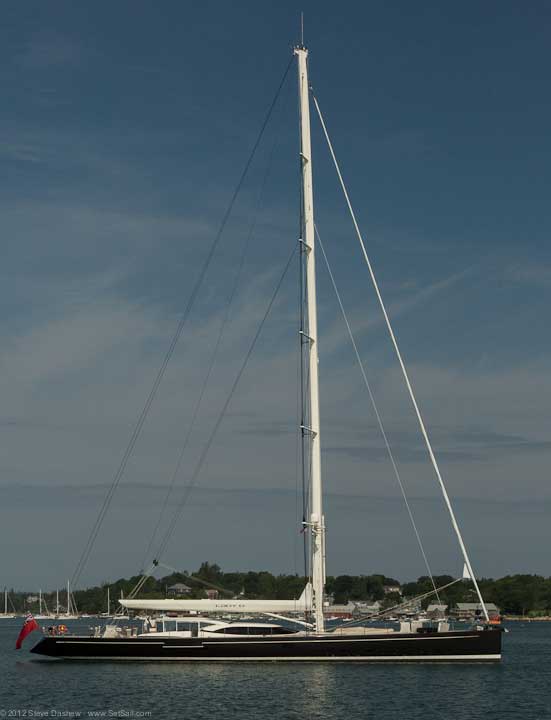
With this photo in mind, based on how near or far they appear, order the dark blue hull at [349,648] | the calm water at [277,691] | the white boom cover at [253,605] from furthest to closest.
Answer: the white boom cover at [253,605]
the dark blue hull at [349,648]
the calm water at [277,691]

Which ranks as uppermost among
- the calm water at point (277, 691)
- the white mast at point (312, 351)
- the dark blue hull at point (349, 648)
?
the white mast at point (312, 351)

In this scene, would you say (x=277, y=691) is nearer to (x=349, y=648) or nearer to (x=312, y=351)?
(x=349, y=648)

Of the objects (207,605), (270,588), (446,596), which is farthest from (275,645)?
(446,596)

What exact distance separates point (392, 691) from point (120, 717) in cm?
1169

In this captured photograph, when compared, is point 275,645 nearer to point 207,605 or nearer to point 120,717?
point 207,605

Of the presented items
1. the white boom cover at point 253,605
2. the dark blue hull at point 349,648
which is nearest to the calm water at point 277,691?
the dark blue hull at point 349,648

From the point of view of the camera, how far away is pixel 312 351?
5138 centimetres

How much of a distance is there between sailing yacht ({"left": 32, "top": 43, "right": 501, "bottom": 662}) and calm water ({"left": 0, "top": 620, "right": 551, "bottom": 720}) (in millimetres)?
627

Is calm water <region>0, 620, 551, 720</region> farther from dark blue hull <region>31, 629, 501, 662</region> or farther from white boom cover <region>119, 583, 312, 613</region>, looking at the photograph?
white boom cover <region>119, 583, 312, 613</region>

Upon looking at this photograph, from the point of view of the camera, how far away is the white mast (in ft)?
165

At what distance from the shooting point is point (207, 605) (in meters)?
50.8

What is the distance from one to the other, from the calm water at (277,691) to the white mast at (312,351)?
14.2ft

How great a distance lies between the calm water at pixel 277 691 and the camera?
38.8 metres

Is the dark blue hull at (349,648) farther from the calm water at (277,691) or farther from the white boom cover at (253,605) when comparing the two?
the white boom cover at (253,605)
